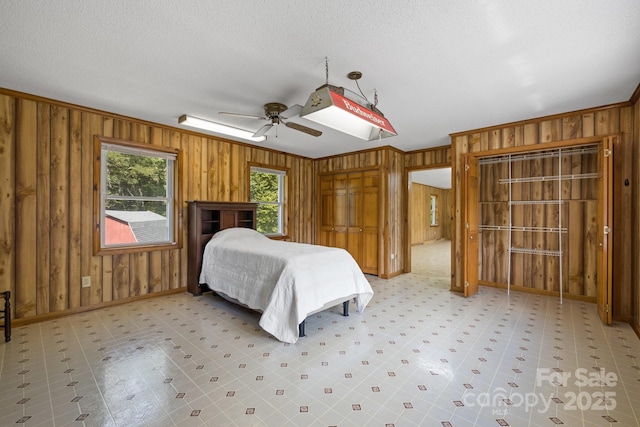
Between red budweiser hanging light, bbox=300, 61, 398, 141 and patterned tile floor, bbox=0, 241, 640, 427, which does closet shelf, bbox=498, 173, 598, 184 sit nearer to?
patterned tile floor, bbox=0, 241, 640, 427

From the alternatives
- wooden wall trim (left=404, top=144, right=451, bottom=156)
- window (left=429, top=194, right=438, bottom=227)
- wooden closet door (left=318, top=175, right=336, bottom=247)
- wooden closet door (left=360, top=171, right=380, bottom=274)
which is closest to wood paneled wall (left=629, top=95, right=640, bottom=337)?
wooden wall trim (left=404, top=144, right=451, bottom=156)

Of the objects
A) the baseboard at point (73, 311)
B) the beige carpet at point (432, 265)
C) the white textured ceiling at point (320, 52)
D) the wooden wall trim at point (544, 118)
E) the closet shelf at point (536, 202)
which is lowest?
the beige carpet at point (432, 265)

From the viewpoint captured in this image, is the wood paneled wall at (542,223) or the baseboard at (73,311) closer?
the baseboard at (73,311)

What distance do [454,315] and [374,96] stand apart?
294cm

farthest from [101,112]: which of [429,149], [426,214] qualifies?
[426,214]

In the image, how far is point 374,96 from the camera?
3117 mm

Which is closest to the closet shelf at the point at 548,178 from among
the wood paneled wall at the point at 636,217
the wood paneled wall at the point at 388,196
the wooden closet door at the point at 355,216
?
the wood paneled wall at the point at 636,217

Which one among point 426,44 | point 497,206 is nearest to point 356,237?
point 497,206

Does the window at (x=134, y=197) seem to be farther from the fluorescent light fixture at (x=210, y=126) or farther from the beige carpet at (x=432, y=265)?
the beige carpet at (x=432, y=265)

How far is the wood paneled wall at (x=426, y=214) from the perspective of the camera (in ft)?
37.2

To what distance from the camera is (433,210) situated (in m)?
13.2

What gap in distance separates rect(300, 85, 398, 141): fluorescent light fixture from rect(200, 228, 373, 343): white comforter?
1534 mm

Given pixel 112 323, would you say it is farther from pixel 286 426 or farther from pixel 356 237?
pixel 356 237

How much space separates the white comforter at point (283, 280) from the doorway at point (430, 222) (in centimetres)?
322
